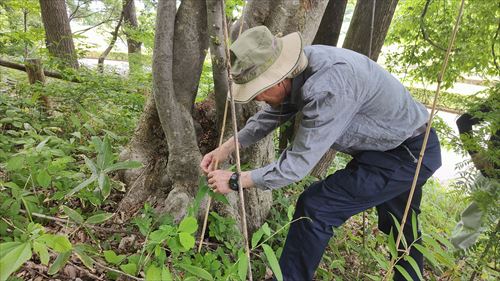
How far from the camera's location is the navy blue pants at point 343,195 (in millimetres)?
1860

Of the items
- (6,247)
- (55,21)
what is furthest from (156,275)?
(55,21)

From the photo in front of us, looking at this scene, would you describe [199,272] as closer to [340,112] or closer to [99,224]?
[340,112]

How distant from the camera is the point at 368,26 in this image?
11.2 feet

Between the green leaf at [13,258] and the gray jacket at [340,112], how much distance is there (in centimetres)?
101

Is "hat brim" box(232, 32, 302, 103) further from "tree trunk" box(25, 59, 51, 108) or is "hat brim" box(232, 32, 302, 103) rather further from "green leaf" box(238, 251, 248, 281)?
"tree trunk" box(25, 59, 51, 108)

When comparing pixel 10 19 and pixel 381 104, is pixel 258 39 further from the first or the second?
pixel 10 19

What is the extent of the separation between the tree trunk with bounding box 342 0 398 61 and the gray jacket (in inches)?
66.3

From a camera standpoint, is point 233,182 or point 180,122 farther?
point 180,122

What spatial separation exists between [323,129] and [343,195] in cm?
51

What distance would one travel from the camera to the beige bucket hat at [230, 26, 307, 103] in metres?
1.56

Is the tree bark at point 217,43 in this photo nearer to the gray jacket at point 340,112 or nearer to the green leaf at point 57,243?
the gray jacket at point 340,112

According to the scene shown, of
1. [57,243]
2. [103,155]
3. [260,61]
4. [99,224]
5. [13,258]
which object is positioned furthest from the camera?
[99,224]

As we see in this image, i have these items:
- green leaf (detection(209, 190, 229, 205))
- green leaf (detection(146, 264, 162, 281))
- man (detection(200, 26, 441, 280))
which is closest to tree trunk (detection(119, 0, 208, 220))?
man (detection(200, 26, 441, 280))

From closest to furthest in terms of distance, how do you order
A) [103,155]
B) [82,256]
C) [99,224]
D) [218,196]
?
1. [82,256]
2. [103,155]
3. [218,196]
4. [99,224]
